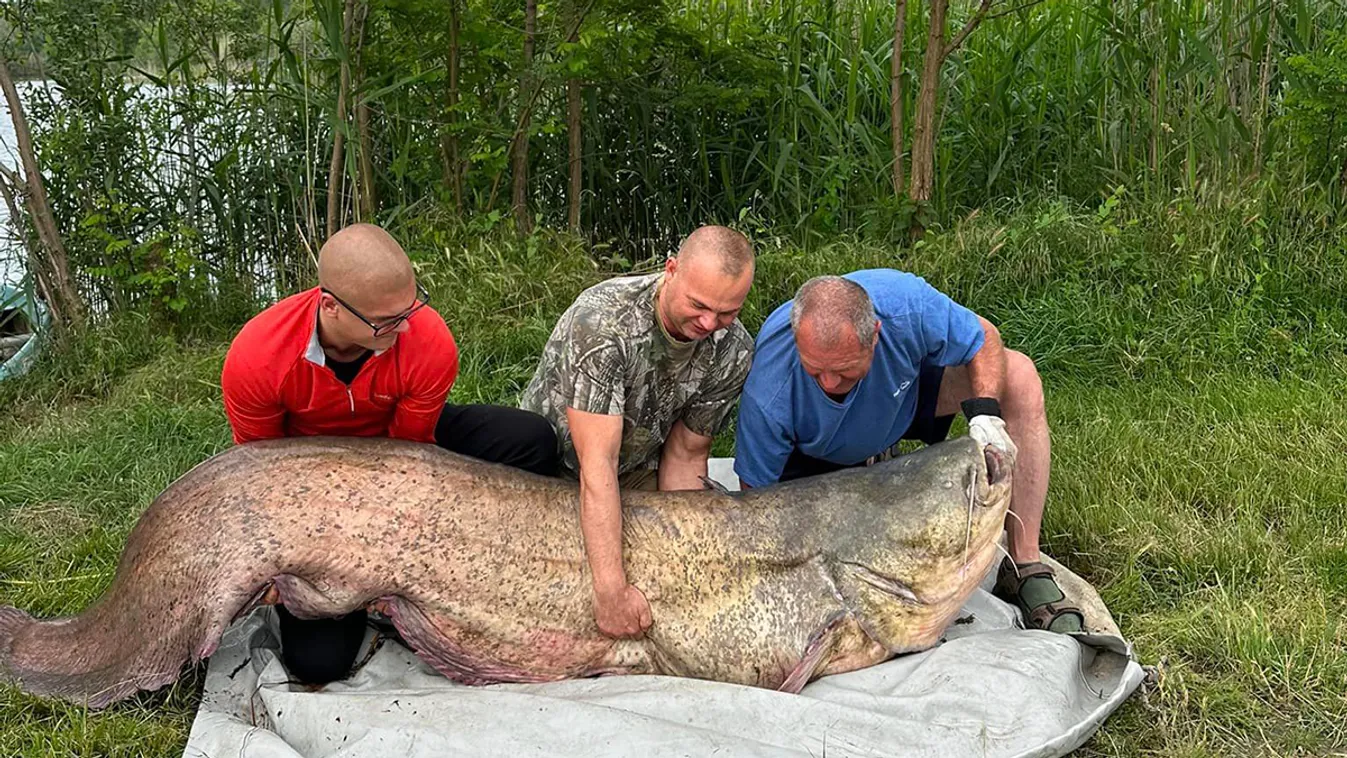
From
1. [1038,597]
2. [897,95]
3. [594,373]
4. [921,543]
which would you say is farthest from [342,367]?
[897,95]

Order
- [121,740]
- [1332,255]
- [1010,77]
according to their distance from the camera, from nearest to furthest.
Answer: [121,740] < [1332,255] < [1010,77]

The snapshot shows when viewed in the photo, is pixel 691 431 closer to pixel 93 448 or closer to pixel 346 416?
pixel 346 416

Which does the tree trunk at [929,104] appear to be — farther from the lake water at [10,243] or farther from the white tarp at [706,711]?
the lake water at [10,243]

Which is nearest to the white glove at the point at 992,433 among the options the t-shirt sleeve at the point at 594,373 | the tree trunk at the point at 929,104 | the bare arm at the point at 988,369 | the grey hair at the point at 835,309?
the bare arm at the point at 988,369

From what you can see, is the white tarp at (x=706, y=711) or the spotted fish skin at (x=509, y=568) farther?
the spotted fish skin at (x=509, y=568)

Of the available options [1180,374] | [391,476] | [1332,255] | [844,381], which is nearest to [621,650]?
[391,476]

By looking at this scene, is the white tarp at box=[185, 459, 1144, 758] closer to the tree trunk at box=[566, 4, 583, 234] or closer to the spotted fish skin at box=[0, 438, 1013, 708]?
the spotted fish skin at box=[0, 438, 1013, 708]

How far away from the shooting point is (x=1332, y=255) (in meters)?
5.55

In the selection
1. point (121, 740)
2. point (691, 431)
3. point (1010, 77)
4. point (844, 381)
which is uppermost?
point (1010, 77)

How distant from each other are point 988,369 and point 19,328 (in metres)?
5.42

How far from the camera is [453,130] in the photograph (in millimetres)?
5641

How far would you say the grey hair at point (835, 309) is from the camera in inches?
127

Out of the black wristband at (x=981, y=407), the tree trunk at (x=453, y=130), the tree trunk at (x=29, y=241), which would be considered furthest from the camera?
the tree trunk at (x=29, y=241)

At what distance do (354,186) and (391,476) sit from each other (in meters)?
3.15
